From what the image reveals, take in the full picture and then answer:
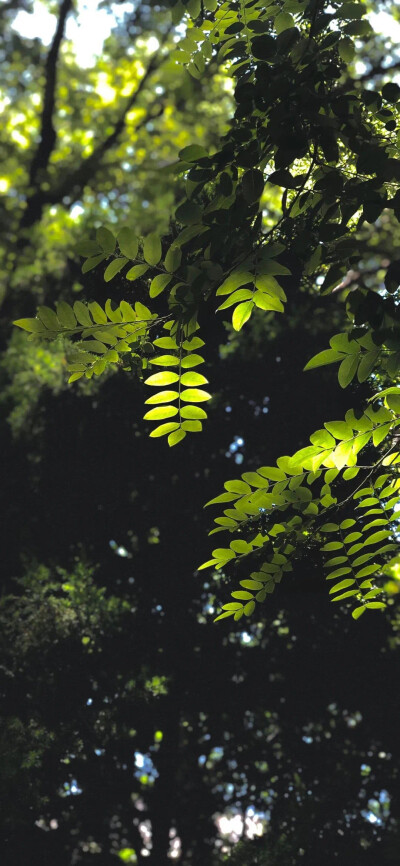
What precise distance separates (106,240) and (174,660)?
7501 mm

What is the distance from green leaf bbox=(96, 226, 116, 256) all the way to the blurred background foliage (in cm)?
609

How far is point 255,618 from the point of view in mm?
8547

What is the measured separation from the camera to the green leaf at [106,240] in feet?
6.36

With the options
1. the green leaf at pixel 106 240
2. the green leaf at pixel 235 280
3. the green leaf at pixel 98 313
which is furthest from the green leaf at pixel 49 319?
the green leaf at pixel 235 280

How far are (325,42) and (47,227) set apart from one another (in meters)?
12.0

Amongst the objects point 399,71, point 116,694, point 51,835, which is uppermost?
point 399,71

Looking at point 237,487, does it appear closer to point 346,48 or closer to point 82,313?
point 82,313

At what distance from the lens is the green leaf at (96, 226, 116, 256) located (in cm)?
194

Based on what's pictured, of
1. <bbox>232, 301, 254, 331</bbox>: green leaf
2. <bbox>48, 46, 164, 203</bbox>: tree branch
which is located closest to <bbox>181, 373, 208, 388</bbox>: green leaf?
<bbox>232, 301, 254, 331</bbox>: green leaf

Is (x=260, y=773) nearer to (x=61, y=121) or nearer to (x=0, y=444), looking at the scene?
(x=0, y=444)

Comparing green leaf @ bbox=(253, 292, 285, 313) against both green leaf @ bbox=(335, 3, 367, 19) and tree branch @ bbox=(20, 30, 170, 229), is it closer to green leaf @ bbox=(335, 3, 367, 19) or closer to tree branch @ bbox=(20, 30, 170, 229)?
green leaf @ bbox=(335, 3, 367, 19)

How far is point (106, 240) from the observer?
6.39 ft

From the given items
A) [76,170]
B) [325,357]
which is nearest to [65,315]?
[325,357]

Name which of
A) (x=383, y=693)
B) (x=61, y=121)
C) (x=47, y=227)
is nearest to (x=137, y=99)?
(x=61, y=121)
